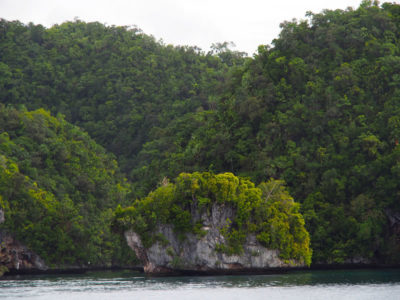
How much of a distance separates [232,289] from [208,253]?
1053 centimetres

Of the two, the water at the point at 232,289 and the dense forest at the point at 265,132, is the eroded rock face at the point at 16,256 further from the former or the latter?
the water at the point at 232,289

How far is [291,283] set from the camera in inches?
1735

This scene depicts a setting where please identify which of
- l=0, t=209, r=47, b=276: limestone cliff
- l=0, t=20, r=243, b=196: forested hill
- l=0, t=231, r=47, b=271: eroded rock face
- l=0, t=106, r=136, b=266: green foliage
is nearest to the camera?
l=0, t=209, r=47, b=276: limestone cliff

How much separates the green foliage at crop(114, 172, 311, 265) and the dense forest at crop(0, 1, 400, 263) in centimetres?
481

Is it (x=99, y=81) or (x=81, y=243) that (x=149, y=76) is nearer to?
(x=99, y=81)

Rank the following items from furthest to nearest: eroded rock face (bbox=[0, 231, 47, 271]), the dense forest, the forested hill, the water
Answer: the forested hill → eroded rock face (bbox=[0, 231, 47, 271]) → the dense forest → the water

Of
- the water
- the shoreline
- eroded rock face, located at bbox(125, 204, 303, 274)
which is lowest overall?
the water

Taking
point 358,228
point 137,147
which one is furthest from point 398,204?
point 137,147

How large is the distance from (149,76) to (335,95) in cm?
4409

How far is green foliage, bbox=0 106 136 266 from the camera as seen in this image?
70.1 meters

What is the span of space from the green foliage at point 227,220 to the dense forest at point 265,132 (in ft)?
15.8

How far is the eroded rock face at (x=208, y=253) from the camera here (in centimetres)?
5134

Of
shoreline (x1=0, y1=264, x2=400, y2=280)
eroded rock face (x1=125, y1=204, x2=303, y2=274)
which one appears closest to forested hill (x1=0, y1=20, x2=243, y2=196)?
shoreline (x1=0, y1=264, x2=400, y2=280)

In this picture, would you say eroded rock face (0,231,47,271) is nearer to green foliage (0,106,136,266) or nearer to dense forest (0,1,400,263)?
green foliage (0,106,136,266)
